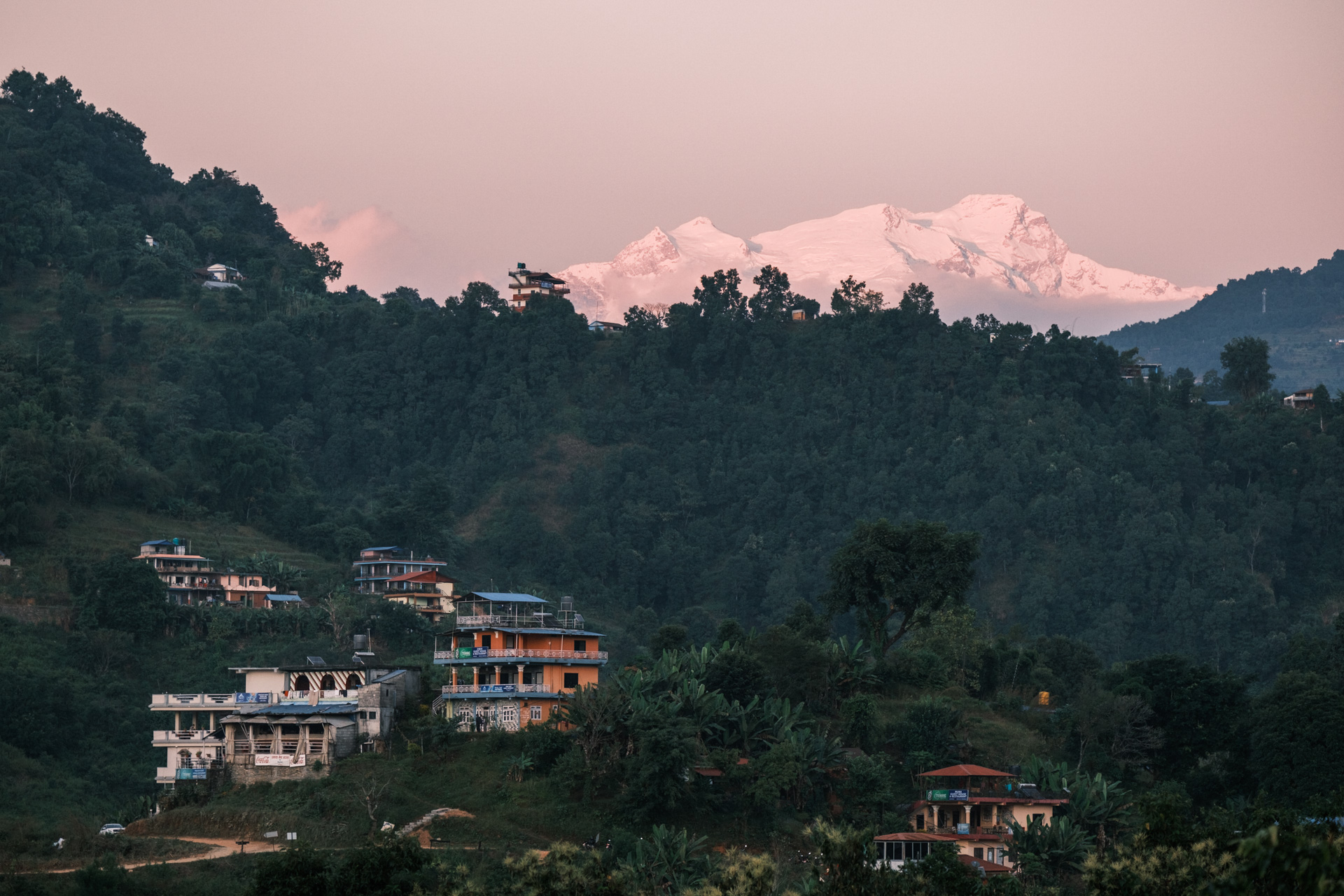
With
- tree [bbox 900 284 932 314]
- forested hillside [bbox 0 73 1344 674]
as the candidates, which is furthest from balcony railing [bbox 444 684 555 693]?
tree [bbox 900 284 932 314]

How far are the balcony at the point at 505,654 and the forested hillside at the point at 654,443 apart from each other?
139 feet

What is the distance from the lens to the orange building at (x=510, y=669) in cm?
4822

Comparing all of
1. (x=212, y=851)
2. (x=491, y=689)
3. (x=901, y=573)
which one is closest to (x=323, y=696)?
(x=491, y=689)

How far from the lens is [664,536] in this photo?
109688mm

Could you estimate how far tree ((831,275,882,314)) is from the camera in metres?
123

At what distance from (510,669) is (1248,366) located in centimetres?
8704

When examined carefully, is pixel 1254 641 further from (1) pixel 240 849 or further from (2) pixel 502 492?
(1) pixel 240 849

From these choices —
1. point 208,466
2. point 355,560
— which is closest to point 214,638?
point 355,560

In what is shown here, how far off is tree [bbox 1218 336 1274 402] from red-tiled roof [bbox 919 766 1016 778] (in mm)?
83186

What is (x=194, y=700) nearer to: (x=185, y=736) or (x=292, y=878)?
(x=185, y=736)

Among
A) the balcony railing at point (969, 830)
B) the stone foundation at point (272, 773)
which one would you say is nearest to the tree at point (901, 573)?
the balcony railing at point (969, 830)

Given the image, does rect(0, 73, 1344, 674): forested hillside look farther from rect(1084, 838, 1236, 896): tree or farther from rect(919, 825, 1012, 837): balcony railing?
rect(1084, 838, 1236, 896): tree

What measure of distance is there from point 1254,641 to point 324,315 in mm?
78765

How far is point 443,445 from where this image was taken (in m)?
121
